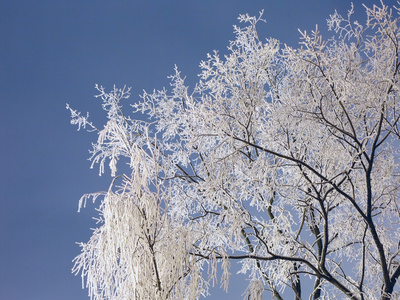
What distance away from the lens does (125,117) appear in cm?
636

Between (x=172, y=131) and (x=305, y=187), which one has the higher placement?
(x=172, y=131)

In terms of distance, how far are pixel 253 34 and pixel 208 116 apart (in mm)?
2099

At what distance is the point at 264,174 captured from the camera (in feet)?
14.2

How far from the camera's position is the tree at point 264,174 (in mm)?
3033

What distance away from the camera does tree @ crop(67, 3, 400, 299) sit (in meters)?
3.03

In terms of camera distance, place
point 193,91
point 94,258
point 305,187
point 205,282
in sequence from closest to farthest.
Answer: point 94,258 → point 205,282 → point 305,187 → point 193,91

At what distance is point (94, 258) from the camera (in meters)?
2.99

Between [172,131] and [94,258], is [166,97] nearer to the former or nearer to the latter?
[172,131]

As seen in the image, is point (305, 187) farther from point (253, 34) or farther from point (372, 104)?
point (253, 34)

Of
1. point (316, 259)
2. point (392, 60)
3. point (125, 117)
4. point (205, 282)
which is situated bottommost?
point (205, 282)

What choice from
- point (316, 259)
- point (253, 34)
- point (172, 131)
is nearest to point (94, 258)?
point (316, 259)

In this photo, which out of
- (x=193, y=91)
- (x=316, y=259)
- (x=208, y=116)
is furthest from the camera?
(x=193, y=91)

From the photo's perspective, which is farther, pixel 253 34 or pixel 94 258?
pixel 253 34

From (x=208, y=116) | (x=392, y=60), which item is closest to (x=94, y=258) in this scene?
(x=208, y=116)
